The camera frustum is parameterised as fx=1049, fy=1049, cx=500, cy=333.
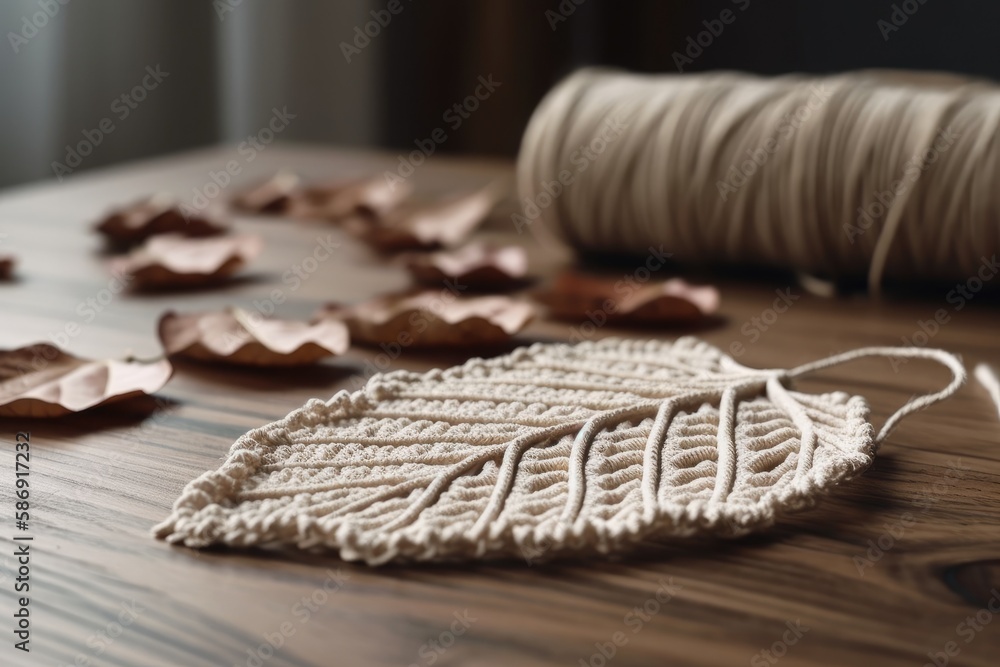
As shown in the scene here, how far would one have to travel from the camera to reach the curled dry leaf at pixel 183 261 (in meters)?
0.79

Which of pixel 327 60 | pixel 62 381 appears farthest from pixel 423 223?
pixel 327 60

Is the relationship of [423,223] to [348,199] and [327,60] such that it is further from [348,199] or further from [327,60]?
[327,60]

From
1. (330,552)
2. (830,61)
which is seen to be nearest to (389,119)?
(830,61)

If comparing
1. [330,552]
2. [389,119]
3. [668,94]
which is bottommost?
[389,119]

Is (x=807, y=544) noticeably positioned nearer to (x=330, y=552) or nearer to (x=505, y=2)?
(x=330, y=552)

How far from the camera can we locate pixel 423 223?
0.97m

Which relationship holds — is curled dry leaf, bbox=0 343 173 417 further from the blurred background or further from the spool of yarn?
the blurred background

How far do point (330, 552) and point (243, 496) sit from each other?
5cm

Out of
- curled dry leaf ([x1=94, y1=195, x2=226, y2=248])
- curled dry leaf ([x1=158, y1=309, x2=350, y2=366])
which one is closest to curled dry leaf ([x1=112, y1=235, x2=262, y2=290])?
curled dry leaf ([x1=94, y1=195, x2=226, y2=248])

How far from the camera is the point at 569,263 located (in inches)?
35.9

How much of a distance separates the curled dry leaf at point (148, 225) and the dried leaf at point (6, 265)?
0.12 meters

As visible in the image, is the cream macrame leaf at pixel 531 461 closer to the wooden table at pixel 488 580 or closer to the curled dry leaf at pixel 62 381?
the wooden table at pixel 488 580

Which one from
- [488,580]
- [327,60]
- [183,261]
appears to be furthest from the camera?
[327,60]

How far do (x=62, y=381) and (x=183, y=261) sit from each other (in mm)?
279
